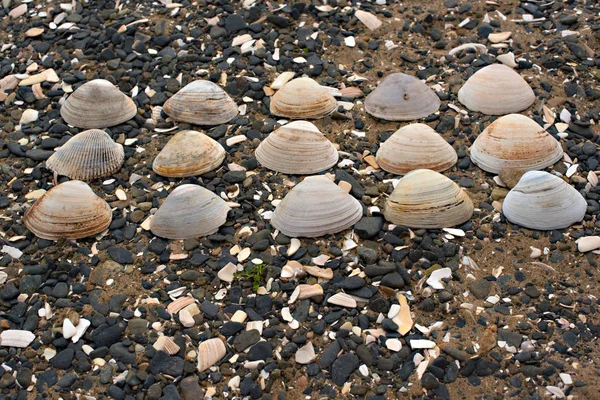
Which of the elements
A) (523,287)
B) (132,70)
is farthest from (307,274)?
(132,70)

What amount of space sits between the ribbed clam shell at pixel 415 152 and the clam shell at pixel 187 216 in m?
1.09

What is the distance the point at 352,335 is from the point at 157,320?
3.25ft

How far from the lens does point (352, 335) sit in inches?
133

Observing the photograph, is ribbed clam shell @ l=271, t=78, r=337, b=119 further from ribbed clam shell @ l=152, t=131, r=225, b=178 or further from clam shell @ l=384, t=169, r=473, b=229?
clam shell @ l=384, t=169, r=473, b=229

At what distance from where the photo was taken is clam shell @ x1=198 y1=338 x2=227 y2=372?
3289 millimetres

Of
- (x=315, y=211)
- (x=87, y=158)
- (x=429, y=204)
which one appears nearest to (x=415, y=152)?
(x=429, y=204)

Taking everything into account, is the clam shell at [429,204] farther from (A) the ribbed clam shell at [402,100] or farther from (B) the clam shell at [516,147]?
(A) the ribbed clam shell at [402,100]

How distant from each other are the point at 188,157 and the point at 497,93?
2.12 m

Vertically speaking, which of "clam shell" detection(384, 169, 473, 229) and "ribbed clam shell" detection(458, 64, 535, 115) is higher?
"ribbed clam shell" detection(458, 64, 535, 115)

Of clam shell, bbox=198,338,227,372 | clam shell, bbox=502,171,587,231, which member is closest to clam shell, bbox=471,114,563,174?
clam shell, bbox=502,171,587,231

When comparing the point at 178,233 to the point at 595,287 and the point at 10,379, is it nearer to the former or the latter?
the point at 10,379

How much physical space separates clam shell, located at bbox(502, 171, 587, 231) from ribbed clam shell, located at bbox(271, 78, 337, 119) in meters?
1.44

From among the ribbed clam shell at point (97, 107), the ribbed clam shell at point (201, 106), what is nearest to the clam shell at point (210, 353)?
the ribbed clam shell at point (201, 106)

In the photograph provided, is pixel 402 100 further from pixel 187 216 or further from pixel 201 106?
pixel 187 216
